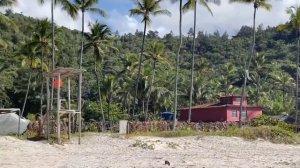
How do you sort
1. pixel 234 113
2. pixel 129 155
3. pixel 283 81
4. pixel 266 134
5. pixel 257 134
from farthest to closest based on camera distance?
pixel 283 81 → pixel 234 113 → pixel 266 134 → pixel 257 134 → pixel 129 155

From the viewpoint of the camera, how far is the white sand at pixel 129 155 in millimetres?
16562

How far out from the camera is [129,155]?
65.4 ft

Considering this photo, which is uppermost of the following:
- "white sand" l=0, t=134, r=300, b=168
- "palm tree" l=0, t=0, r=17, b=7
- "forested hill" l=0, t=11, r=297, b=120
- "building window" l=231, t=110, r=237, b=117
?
"palm tree" l=0, t=0, r=17, b=7

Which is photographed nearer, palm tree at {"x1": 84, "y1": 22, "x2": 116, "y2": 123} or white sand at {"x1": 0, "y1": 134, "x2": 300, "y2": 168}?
white sand at {"x1": 0, "y1": 134, "x2": 300, "y2": 168}

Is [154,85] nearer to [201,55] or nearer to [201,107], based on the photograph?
[201,107]

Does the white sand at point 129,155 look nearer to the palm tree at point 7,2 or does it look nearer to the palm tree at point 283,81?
the palm tree at point 7,2

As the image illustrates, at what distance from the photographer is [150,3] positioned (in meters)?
44.4

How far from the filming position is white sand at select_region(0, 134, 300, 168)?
16562mm

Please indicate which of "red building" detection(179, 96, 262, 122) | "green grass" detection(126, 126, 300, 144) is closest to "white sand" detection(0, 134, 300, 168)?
"green grass" detection(126, 126, 300, 144)

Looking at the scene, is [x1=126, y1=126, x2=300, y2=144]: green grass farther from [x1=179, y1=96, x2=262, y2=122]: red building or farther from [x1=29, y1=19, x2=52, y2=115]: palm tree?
[x1=179, y1=96, x2=262, y2=122]: red building

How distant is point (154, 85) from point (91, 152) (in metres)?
45.2

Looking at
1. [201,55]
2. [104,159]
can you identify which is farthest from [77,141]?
[201,55]

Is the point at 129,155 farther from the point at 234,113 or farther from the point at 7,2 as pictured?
the point at 234,113

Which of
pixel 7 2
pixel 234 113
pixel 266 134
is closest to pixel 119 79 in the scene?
pixel 234 113
